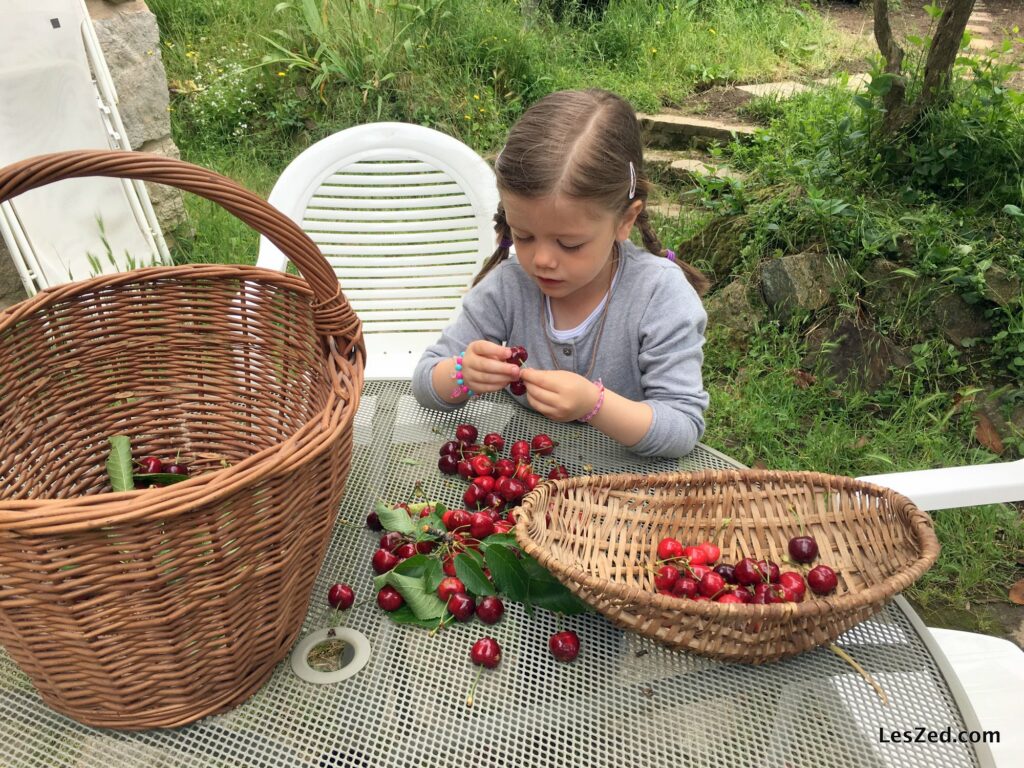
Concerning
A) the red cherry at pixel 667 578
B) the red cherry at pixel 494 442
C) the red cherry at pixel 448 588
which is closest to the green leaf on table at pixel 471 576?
the red cherry at pixel 448 588

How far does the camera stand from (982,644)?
1.53 meters

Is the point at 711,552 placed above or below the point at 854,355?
above

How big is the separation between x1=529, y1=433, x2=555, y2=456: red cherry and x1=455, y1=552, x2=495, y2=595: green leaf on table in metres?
0.39

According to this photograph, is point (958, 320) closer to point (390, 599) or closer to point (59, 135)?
point (390, 599)

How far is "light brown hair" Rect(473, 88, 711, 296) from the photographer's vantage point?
1.51 metres

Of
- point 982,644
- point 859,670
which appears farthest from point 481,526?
point 982,644

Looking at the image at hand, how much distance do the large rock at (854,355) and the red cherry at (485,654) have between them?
6.82 feet

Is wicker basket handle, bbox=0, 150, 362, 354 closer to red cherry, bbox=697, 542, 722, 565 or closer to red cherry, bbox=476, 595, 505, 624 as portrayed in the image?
red cherry, bbox=476, 595, 505, 624

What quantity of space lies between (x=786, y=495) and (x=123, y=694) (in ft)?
3.29

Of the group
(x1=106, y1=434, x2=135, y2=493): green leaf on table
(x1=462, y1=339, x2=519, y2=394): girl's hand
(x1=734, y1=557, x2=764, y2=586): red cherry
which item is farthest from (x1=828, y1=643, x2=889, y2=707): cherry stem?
(x1=106, y1=434, x2=135, y2=493): green leaf on table

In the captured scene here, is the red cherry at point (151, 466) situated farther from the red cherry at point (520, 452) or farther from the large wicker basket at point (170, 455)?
the red cherry at point (520, 452)

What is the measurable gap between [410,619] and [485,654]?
0.14m

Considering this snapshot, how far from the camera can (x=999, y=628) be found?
2.16m

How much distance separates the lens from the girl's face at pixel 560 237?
59.2 inches
